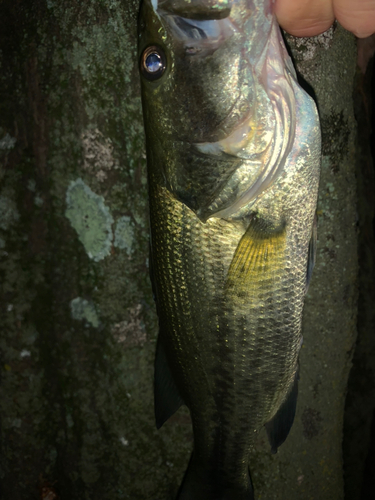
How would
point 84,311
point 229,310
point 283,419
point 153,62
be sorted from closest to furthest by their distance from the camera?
point 153,62 → point 229,310 → point 283,419 → point 84,311

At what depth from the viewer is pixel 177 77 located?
133 cm

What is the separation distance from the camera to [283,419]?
174 cm

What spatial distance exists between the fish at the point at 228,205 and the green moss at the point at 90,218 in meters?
0.53

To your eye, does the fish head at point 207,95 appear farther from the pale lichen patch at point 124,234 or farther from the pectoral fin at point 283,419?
the pectoral fin at point 283,419

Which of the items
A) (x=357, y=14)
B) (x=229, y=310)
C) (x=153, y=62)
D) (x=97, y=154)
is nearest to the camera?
(x=357, y=14)

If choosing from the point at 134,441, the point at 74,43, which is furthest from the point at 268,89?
the point at 134,441

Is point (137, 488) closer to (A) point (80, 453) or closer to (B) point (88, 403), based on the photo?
(A) point (80, 453)

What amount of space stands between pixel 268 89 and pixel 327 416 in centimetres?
205

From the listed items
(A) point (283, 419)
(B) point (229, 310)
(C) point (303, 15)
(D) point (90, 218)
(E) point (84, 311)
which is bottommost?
(A) point (283, 419)

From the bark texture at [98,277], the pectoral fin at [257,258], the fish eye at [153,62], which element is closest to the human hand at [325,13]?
the fish eye at [153,62]

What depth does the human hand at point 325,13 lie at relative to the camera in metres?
1.23

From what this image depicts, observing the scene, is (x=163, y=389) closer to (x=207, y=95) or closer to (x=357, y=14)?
(x=207, y=95)

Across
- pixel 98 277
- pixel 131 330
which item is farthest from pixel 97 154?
pixel 131 330

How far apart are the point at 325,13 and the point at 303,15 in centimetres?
9
